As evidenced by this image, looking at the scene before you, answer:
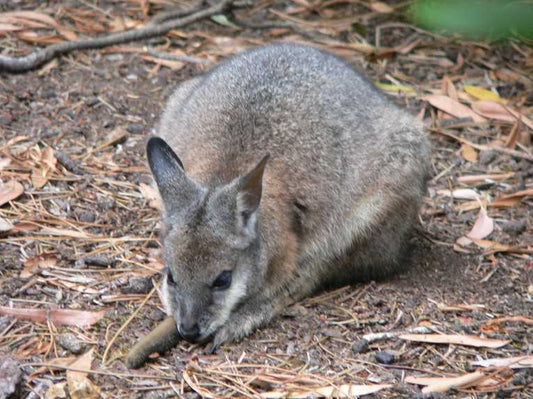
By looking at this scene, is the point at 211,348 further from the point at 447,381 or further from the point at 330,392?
the point at 447,381

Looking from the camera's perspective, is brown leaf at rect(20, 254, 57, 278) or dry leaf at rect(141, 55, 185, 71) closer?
brown leaf at rect(20, 254, 57, 278)

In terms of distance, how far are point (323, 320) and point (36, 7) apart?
5.20 m

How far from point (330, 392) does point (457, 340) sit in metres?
0.97

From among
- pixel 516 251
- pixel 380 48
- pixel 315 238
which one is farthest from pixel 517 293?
pixel 380 48

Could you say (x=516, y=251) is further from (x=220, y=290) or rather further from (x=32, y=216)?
(x=32, y=216)

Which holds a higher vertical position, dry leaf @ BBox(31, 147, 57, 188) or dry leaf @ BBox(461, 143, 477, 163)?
dry leaf @ BBox(31, 147, 57, 188)

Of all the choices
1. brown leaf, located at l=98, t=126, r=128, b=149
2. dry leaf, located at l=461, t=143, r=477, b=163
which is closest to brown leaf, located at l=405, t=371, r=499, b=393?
dry leaf, located at l=461, t=143, r=477, b=163

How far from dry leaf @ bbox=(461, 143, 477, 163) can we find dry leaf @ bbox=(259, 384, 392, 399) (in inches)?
135

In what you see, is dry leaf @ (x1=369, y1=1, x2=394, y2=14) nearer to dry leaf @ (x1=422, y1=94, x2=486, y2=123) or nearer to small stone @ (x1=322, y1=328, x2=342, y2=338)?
dry leaf @ (x1=422, y1=94, x2=486, y2=123)

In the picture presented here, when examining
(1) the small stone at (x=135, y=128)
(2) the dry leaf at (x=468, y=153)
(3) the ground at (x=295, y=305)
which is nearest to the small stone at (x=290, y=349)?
(3) the ground at (x=295, y=305)

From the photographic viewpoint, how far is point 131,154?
615 centimetres

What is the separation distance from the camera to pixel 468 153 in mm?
6668

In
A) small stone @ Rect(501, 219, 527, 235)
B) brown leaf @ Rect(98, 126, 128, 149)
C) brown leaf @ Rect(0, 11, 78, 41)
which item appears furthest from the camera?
brown leaf @ Rect(0, 11, 78, 41)

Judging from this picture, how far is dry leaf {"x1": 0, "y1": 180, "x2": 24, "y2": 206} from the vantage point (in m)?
5.20
